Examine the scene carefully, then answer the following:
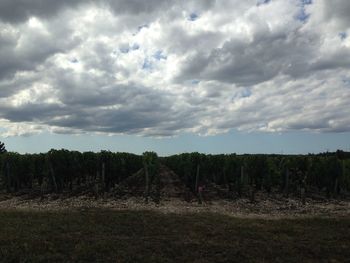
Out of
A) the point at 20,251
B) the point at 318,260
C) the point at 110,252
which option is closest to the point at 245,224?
the point at 318,260

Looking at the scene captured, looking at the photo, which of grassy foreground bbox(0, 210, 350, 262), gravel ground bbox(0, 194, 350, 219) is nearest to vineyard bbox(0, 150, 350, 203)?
gravel ground bbox(0, 194, 350, 219)

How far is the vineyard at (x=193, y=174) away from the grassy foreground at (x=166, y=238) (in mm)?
6983

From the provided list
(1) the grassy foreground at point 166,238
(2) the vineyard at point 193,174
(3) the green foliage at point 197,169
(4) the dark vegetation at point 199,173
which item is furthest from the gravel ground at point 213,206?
(3) the green foliage at point 197,169

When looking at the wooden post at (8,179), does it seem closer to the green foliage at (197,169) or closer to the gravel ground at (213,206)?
the green foliage at (197,169)

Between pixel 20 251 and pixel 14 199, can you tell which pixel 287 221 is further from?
pixel 14 199

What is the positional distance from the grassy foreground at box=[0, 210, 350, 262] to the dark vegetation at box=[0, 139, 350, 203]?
735 centimetres

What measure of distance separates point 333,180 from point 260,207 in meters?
7.02

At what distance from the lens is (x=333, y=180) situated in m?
22.4

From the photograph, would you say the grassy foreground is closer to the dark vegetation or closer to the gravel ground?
the gravel ground

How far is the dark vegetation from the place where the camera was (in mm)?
22172

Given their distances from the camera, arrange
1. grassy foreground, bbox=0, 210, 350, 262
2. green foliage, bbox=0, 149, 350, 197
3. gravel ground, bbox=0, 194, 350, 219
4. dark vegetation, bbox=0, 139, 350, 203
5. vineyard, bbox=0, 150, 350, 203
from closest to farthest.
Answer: grassy foreground, bbox=0, 210, 350, 262, gravel ground, bbox=0, 194, 350, 219, vineyard, bbox=0, 150, 350, 203, dark vegetation, bbox=0, 139, 350, 203, green foliage, bbox=0, 149, 350, 197

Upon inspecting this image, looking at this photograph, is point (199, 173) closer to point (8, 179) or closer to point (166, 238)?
point (8, 179)

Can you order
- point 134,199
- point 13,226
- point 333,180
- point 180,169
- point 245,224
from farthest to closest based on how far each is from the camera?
point 180,169 < point 333,180 < point 134,199 < point 245,224 < point 13,226

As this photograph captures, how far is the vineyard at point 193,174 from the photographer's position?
72.3 feet
